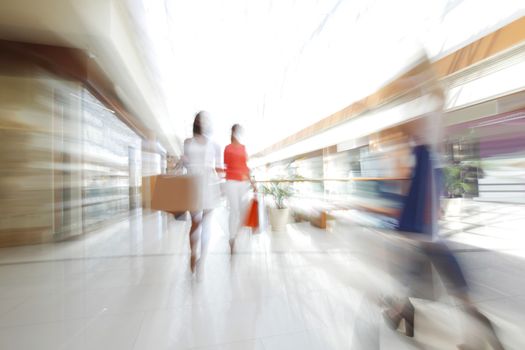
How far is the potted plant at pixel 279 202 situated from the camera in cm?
347

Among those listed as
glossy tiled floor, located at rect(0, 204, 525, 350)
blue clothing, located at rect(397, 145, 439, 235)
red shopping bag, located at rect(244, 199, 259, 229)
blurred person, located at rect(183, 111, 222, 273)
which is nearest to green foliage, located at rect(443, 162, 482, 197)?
glossy tiled floor, located at rect(0, 204, 525, 350)

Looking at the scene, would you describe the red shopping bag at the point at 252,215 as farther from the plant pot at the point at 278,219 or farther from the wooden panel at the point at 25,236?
the wooden panel at the point at 25,236

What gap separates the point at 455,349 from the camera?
1.06 metres

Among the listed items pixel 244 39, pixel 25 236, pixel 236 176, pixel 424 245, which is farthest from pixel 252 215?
pixel 25 236

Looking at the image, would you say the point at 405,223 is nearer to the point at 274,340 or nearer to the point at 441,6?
the point at 274,340

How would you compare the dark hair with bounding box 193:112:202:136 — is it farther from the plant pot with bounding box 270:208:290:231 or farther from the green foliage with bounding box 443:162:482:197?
the green foliage with bounding box 443:162:482:197

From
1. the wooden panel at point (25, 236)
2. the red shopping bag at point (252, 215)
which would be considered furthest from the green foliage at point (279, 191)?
the wooden panel at point (25, 236)

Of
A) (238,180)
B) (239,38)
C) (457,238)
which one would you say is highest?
(239,38)

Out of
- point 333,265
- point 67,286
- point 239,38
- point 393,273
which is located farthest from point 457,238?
point 67,286

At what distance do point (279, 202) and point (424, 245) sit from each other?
2.73 meters

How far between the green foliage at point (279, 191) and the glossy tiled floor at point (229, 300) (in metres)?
1.01

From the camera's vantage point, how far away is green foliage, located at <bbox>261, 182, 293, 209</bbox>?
3.60 m

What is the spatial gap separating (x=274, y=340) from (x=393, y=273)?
64 centimetres

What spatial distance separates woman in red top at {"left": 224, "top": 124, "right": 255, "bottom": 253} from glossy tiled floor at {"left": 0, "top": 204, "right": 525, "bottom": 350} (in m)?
0.37
